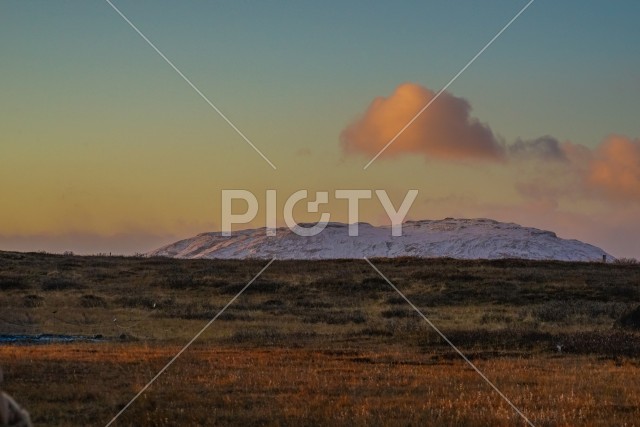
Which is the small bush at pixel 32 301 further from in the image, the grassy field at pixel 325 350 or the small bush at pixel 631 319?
the small bush at pixel 631 319

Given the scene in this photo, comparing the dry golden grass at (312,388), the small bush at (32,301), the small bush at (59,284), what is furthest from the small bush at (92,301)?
the dry golden grass at (312,388)

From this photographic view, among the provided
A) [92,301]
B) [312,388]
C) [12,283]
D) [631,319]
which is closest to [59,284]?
[12,283]

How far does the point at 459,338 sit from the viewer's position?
106 feet

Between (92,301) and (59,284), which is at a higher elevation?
(59,284)

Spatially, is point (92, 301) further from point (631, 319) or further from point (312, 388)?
point (312, 388)

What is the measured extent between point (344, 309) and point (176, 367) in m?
29.2

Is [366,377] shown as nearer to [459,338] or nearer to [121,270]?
[459,338]

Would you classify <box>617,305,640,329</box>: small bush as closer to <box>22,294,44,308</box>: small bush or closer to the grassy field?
the grassy field

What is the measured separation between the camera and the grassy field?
15.9 meters

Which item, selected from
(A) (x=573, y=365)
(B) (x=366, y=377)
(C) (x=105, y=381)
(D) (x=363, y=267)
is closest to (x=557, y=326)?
(A) (x=573, y=365)

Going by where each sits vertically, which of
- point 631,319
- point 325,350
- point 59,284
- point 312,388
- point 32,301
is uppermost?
point 59,284

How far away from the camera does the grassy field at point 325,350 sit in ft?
52.3

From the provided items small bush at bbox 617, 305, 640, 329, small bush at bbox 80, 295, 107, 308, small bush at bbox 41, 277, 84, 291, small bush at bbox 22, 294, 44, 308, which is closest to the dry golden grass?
small bush at bbox 617, 305, 640, 329

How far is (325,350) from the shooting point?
92.0 feet
